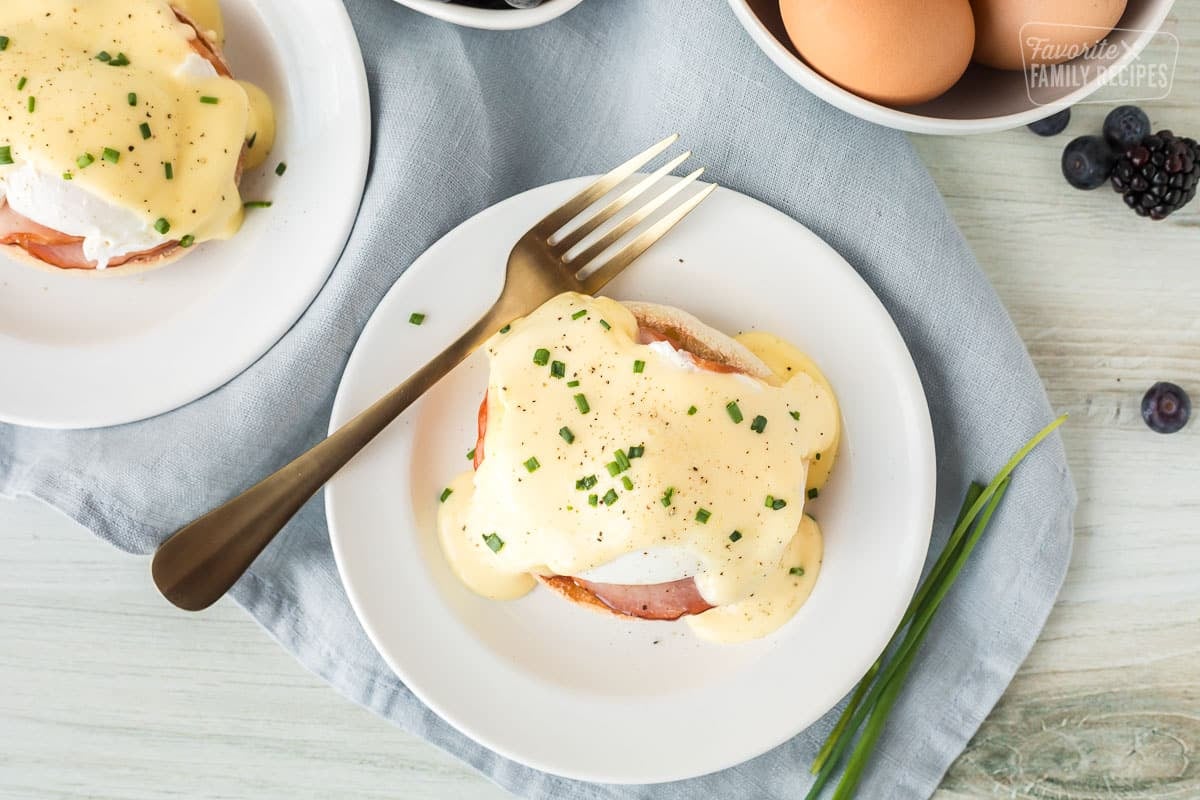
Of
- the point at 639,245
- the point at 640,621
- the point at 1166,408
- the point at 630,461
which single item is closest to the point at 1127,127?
the point at 1166,408

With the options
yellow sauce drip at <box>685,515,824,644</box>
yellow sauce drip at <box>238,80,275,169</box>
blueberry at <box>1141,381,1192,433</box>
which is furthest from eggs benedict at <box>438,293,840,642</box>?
blueberry at <box>1141,381,1192,433</box>

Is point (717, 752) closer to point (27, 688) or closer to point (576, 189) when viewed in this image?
point (576, 189)

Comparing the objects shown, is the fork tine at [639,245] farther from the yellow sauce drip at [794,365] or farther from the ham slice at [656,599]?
the ham slice at [656,599]

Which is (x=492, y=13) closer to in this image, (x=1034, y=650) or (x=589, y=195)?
(x=589, y=195)

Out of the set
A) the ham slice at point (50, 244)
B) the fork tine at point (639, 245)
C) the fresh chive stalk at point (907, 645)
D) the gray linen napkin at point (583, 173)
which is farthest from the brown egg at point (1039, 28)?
the ham slice at point (50, 244)

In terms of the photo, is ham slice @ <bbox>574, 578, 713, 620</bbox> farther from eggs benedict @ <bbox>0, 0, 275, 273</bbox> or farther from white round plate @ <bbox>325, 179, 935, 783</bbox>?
eggs benedict @ <bbox>0, 0, 275, 273</bbox>
